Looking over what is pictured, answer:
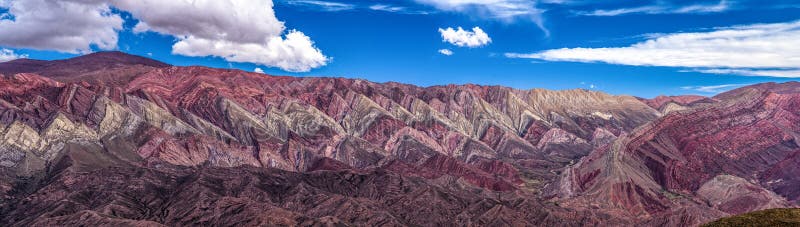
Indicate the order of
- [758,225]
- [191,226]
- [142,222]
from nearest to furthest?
A: [758,225]
[142,222]
[191,226]

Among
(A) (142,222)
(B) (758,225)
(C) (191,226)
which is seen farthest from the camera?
(C) (191,226)

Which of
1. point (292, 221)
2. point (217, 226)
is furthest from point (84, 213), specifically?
point (292, 221)

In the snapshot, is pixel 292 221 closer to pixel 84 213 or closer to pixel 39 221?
pixel 84 213

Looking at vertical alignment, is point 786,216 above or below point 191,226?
above

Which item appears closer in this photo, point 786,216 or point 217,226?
point 786,216

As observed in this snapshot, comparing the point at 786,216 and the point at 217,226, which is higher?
the point at 786,216

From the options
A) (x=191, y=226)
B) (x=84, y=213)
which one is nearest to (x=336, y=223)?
(x=191, y=226)

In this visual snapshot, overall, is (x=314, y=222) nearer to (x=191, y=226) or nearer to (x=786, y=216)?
(x=191, y=226)

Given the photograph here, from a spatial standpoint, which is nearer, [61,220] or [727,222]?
[727,222]
